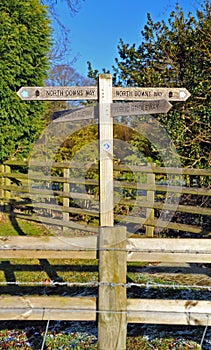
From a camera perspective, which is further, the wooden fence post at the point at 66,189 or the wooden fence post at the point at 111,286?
the wooden fence post at the point at 66,189

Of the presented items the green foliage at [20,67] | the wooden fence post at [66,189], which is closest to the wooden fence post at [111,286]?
the wooden fence post at [66,189]

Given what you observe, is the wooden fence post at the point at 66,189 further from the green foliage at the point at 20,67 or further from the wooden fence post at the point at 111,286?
the wooden fence post at the point at 111,286

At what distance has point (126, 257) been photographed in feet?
8.08

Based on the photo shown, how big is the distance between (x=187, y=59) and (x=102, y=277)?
5977mm

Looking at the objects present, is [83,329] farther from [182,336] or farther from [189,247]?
[189,247]

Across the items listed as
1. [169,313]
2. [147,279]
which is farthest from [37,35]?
[169,313]

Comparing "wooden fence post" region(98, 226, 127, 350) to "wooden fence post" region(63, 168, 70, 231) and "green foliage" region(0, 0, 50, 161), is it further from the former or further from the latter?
"green foliage" region(0, 0, 50, 161)

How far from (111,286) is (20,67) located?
275 inches

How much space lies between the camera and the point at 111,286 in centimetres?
241

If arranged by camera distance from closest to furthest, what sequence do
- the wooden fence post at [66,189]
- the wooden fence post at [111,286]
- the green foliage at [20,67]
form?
the wooden fence post at [111,286], the wooden fence post at [66,189], the green foliage at [20,67]

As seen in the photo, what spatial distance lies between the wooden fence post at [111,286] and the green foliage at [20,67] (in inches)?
253

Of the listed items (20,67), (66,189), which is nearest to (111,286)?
(66,189)

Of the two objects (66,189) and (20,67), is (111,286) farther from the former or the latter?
(20,67)

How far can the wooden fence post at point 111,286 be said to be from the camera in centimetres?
Result: 241
